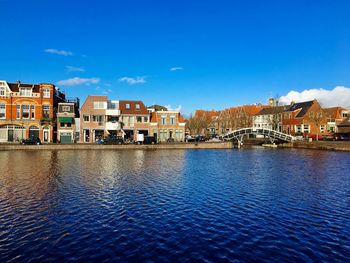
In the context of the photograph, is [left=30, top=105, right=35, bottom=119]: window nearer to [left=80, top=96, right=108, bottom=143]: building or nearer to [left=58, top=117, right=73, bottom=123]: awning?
[left=58, top=117, right=73, bottom=123]: awning

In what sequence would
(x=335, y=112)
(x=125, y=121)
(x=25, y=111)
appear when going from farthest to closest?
(x=335, y=112) → (x=125, y=121) → (x=25, y=111)

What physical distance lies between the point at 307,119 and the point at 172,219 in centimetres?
9025

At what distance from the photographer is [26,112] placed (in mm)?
69375

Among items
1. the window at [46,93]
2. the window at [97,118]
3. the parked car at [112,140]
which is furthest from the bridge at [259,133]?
the window at [46,93]

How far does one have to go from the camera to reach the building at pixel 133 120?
76.4 m

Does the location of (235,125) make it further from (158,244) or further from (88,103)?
(158,244)

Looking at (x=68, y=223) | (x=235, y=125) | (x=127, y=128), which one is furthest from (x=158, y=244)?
(x=235, y=125)

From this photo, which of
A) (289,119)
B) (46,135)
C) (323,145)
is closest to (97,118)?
(46,135)

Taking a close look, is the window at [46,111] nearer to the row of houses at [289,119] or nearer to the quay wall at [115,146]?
the quay wall at [115,146]

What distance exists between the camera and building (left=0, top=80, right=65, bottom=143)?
2685 inches

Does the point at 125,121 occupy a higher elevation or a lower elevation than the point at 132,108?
lower

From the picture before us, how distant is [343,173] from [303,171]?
401cm

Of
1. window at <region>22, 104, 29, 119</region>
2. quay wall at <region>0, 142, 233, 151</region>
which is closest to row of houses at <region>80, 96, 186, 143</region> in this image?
quay wall at <region>0, 142, 233, 151</region>

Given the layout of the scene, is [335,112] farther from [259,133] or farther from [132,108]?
[132,108]
